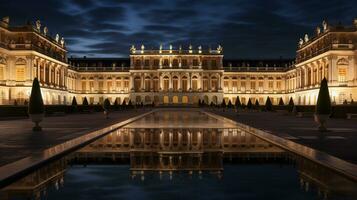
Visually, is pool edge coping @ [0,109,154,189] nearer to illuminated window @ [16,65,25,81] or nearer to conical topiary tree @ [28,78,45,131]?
conical topiary tree @ [28,78,45,131]

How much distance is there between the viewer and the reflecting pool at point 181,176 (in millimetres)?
6590

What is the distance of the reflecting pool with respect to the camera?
6590 mm

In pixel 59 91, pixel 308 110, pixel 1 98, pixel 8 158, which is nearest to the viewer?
pixel 8 158

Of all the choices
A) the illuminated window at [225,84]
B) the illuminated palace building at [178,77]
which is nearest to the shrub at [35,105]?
the illuminated palace building at [178,77]

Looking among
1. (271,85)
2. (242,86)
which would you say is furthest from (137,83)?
(271,85)

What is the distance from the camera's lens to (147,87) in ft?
332

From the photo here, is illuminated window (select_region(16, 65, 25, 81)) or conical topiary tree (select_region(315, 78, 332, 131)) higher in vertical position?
illuminated window (select_region(16, 65, 25, 81))

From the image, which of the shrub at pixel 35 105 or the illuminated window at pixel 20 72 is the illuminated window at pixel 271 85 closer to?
the illuminated window at pixel 20 72

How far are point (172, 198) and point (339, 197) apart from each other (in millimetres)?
2410

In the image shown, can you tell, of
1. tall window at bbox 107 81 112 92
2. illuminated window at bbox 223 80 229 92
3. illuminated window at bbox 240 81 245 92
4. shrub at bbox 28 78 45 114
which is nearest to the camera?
shrub at bbox 28 78 45 114

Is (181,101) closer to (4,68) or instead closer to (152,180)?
(4,68)

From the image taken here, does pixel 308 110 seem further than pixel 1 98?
No

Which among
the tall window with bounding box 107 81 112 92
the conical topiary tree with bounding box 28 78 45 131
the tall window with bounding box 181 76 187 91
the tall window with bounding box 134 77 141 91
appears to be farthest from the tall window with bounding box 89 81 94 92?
the conical topiary tree with bounding box 28 78 45 131

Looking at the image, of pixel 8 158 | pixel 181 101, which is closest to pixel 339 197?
pixel 8 158
